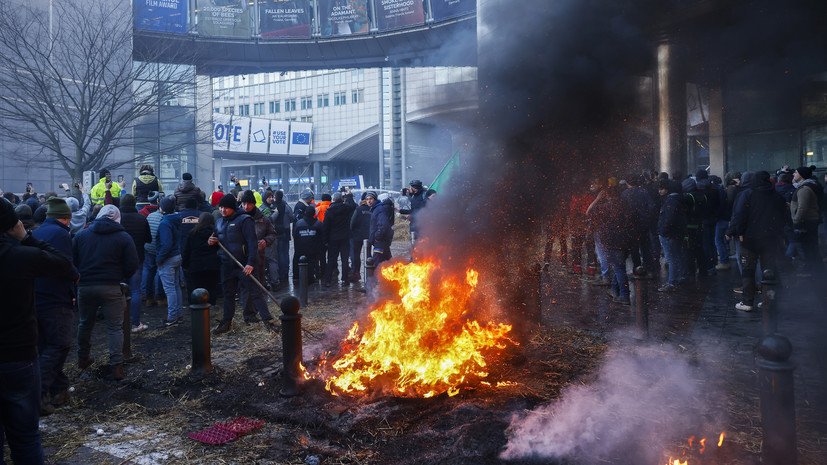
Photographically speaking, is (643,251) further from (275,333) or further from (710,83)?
(275,333)

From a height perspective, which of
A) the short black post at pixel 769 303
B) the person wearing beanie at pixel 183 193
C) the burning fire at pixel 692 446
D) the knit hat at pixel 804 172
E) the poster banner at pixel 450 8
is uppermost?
the poster banner at pixel 450 8

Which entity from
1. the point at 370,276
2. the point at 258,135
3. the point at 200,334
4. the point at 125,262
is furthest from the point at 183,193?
the point at 258,135

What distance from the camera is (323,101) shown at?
50.4m

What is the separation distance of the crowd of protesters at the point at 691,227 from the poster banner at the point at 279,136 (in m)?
34.8

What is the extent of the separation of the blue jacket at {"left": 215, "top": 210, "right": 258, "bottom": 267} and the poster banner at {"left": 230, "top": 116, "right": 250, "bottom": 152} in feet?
105

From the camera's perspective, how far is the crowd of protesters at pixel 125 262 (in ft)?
10.2

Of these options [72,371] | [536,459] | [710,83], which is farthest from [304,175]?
[536,459]

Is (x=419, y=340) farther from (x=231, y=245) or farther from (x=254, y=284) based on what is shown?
(x=231, y=245)

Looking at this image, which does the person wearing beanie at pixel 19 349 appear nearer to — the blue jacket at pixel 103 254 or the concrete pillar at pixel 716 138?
the blue jacket at pixel 103 254

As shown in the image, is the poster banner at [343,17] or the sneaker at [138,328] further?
the poster banner at [343,17]

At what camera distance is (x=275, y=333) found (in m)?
7.04

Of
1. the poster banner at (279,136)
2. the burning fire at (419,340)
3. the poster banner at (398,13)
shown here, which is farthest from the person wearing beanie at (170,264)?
the poster banner at (279,136)

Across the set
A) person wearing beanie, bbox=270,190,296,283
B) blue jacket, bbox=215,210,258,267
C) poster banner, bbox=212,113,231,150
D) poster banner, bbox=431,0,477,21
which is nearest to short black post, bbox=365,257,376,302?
blue jacket, bbox=215,210,258,267

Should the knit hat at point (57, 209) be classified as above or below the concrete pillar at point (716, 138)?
below
